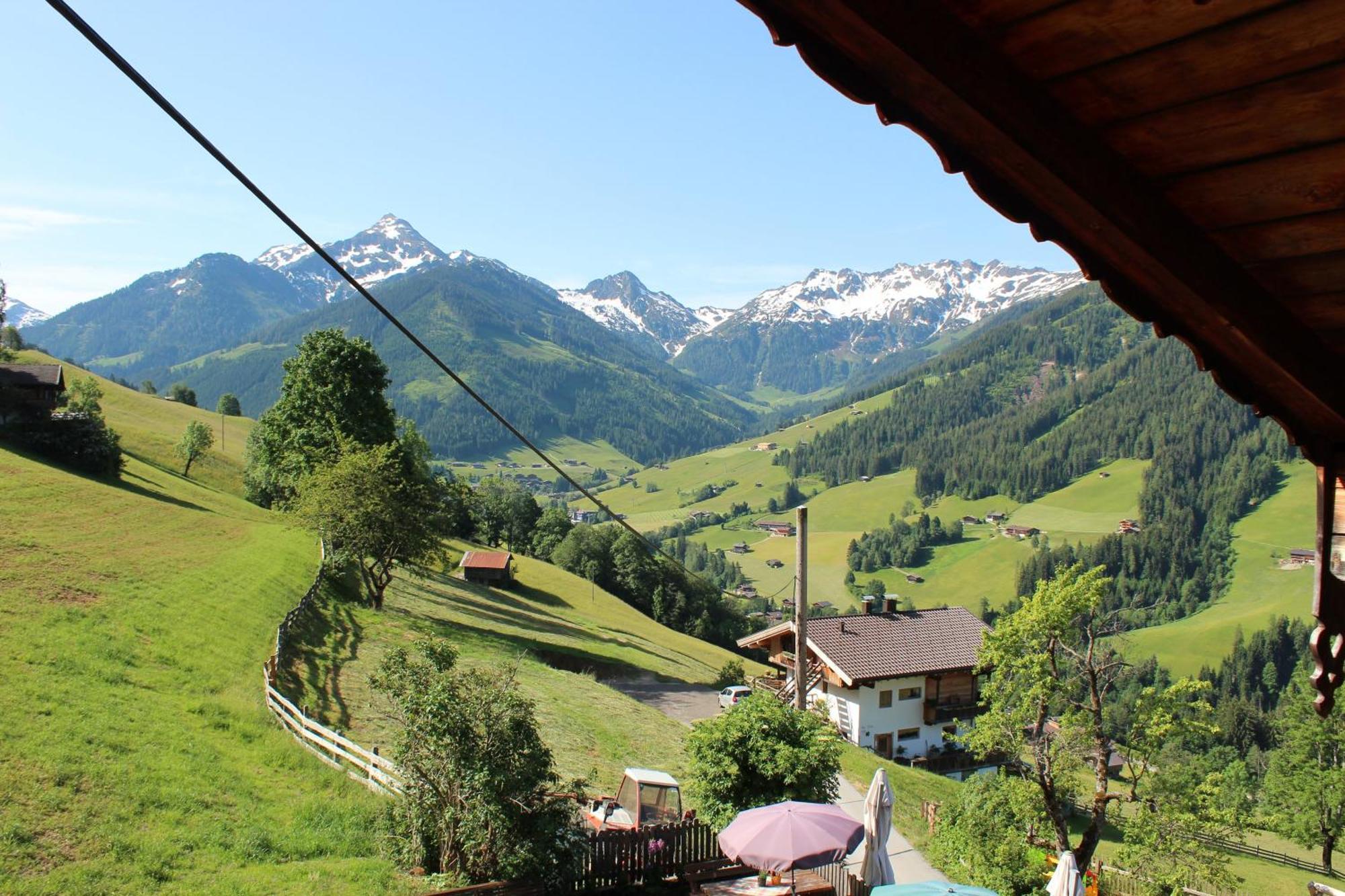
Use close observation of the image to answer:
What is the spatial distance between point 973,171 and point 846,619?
40176 millimetres

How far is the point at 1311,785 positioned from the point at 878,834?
4626 centimetres

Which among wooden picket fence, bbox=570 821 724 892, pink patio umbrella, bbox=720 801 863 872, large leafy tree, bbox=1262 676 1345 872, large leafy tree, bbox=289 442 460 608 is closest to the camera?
pink patio umbrella, bbox=720 801 863 872

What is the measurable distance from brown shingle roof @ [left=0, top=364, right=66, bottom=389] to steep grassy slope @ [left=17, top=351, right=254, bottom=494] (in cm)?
293

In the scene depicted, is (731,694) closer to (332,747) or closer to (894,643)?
(894,643)

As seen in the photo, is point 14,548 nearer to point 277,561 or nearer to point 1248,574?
point 277,561

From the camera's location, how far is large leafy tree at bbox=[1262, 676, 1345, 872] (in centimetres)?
4697

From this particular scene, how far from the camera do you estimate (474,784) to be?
14695mm

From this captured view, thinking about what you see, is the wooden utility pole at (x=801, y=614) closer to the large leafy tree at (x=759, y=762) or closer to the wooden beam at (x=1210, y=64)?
the large leafy tree at (x=759, y=762)

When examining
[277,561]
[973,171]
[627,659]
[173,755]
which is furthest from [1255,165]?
[627,659]

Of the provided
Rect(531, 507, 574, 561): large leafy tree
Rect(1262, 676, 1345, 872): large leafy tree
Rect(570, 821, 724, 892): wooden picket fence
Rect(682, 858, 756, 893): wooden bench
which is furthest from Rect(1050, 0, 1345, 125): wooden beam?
Rect(531, 507, 574, 561): large leafy tree

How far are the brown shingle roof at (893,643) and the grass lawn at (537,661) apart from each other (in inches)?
346

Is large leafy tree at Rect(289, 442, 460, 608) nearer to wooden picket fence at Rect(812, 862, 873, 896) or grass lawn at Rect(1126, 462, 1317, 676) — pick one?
wooden picket fence at Rect(812, 862, 873, 896)

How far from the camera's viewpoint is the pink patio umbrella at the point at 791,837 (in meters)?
14.5

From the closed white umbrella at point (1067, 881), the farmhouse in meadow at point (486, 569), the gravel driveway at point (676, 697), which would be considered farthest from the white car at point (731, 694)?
the farmhouse in meadow at point (486, 569)
